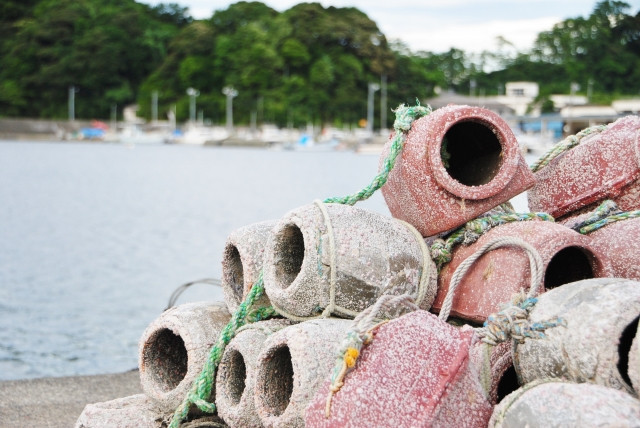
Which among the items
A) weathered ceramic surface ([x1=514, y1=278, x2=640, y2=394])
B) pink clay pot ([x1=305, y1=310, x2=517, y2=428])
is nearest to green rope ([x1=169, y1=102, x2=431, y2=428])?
pink clay pot ([x1=305, y1=310, x2=517, y2=428])

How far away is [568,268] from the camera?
3.32 m

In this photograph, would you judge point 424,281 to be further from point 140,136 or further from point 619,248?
point 140,136

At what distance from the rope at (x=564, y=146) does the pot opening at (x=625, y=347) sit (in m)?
1.46

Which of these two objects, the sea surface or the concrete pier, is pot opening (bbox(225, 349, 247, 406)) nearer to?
the concrete pier

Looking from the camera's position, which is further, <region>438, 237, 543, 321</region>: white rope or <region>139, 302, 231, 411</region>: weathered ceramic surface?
<region>139, 302, 231, 411</region>: weathered ceramic surface

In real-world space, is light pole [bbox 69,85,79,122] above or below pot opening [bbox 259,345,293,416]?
above

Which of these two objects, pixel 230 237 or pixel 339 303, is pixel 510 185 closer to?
pixel 339 303

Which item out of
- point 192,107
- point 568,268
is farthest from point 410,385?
Answer: point 192,107

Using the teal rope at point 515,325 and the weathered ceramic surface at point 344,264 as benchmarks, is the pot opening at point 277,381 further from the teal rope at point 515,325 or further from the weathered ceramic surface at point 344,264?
the teal rope at point 515,325

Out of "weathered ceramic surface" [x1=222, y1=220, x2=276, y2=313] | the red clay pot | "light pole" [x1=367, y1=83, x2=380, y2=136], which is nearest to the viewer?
the red clay pot

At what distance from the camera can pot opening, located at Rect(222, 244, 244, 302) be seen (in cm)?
364

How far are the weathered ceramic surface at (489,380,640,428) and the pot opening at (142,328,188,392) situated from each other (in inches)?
65.8

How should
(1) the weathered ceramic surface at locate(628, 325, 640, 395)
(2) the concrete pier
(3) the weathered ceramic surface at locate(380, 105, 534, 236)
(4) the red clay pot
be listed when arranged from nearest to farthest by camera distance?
1. (1) the weathered ceramic surface at locate(628, 325, 640, 395)
2. (4) the red clay pot
3. (3) the weathered ceramic surface at locate(380, 105, 534, 236)
4. (2) the concrete pier

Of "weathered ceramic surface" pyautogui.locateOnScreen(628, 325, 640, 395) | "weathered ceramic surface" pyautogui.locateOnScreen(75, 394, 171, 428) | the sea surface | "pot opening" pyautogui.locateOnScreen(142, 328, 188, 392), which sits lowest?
the sea surface
